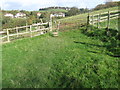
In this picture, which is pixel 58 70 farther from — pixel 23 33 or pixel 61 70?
pixel 23 33

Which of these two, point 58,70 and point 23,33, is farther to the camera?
point 23,33

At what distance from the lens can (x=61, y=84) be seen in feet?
17.9

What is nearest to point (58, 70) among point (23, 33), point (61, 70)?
point (61, 70)

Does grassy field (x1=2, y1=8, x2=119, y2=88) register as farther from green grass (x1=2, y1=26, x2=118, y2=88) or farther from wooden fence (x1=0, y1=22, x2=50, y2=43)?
wooden fence (x1=0, y1=22, x2=50, y2=43)

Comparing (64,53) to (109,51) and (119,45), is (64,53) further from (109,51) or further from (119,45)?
(119,45)

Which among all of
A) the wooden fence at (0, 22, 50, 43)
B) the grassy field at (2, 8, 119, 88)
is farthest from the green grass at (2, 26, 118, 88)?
the wooden fence at (0, 22, 50, 43)

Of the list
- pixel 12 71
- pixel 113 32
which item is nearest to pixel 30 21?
pixel 113 32

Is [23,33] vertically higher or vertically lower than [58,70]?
higher

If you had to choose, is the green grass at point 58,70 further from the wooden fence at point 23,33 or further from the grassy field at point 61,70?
the wooden fence at point 23,33

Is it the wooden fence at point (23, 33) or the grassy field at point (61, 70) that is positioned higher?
the wooden fence at point (23, 33)

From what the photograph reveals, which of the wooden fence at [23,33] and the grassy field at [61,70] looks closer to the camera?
the grassy field at [61,70]

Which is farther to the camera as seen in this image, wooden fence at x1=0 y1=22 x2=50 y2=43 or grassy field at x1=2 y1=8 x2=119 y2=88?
wooden fence at x1=0 y1=22 x2=50 y2=43

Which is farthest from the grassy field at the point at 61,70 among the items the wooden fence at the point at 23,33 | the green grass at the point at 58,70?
the wooden fence at the point at 23,33

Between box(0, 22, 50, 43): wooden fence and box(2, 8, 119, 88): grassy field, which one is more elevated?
box(0, 22, 50, 43): wooden fence
